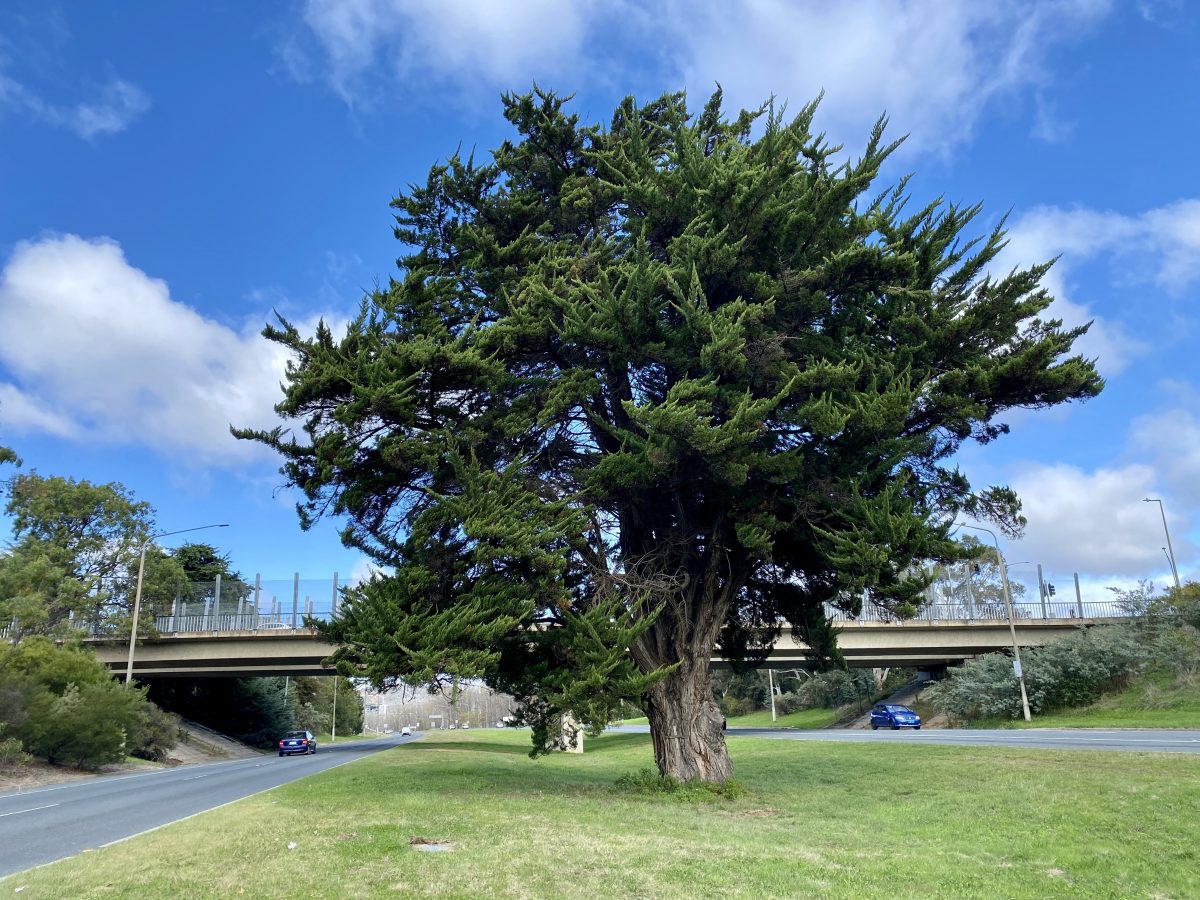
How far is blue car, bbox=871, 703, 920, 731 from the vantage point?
152 ft

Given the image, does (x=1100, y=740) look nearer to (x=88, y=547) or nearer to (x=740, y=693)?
(x=88, y=547)

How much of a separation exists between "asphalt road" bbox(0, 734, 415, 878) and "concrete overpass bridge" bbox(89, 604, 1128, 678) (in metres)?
15.5

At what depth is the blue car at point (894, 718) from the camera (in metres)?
46.4

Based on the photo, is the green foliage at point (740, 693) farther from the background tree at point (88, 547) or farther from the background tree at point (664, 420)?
the background tree at point (664, 420)

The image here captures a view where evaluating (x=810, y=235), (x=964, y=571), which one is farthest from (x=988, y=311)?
(x=964, y=571)

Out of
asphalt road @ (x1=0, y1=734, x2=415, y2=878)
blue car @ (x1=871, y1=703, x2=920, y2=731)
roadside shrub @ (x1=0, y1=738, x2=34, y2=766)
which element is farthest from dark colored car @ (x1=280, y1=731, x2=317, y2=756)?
blue car @ (x1=871, y1=703, x2=920, y2=731)

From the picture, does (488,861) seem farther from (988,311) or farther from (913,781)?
(988,311)

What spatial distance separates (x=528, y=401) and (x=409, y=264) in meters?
5.31

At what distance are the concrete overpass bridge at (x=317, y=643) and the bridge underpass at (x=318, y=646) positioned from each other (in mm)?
52

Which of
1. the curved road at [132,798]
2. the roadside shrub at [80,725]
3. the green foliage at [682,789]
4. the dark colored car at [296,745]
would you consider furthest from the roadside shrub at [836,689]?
the green foliage at [682,789]

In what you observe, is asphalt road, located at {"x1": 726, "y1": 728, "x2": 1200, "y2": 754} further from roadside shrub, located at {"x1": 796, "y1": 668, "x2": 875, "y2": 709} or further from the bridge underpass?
roadside shrub, located at {"x1": 796, "y1": 668, "x2": 875, "y2": 709}

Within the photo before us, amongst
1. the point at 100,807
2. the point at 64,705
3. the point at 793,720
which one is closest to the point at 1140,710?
the point at 793,720

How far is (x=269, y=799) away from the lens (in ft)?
54.2

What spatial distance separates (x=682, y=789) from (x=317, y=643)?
30424mm
